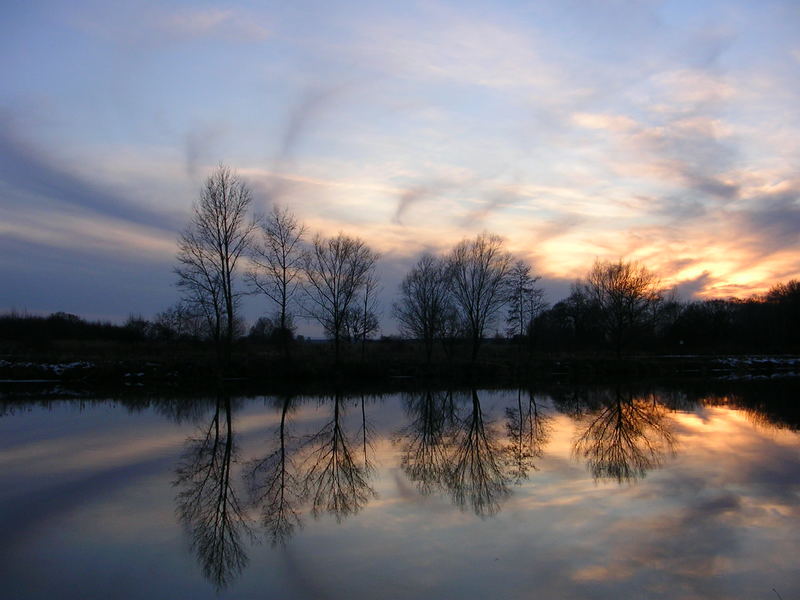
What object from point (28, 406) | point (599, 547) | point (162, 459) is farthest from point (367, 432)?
point (28, 406)

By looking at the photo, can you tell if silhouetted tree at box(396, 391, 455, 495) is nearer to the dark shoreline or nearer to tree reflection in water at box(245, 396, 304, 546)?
tree reflection in water at box(245, 396, 304, 546)

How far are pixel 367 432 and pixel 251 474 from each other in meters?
5.75

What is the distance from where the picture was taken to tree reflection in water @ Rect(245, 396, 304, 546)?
24.6 feet

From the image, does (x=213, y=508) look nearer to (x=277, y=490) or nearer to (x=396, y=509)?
(x=277, y=490)

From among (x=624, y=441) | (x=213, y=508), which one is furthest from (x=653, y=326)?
(x=213, y=508)

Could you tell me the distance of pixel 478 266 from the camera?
48.8 meters

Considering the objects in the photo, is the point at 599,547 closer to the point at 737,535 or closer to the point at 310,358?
the point at 737,535

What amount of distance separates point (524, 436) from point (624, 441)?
2.41 metres

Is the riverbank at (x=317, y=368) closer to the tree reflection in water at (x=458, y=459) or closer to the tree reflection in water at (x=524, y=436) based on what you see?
the tree reflection in water at (x=524, y=436)

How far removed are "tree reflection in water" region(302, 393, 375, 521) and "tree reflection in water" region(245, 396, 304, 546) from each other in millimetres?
262

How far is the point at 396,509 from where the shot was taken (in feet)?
27.2

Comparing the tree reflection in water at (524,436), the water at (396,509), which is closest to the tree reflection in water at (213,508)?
the water at (396,509)

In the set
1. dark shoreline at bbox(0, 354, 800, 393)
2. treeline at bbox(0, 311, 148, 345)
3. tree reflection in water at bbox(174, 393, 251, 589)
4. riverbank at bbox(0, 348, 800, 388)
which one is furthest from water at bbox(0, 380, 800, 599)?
treeline at bbox(0, 311, 148, 345)

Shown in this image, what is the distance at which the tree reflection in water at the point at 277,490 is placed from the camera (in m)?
7.51
